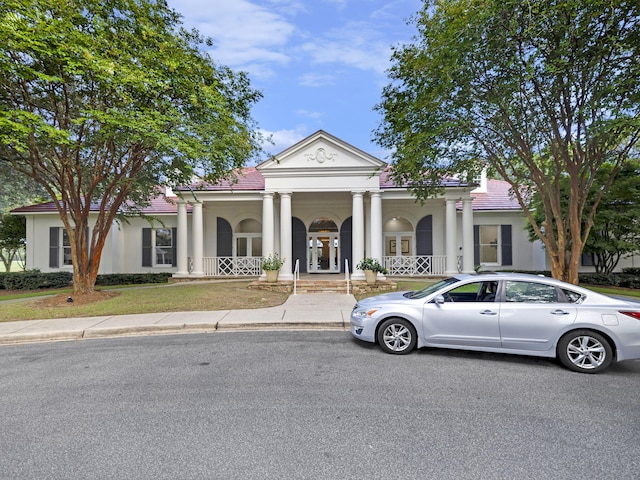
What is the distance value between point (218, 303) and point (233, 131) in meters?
5.55

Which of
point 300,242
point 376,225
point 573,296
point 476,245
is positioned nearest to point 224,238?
point 300,242

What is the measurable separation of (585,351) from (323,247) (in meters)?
14.1

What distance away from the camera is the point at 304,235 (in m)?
18.4

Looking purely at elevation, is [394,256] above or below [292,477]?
above

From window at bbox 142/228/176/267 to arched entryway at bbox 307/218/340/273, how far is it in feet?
25.3

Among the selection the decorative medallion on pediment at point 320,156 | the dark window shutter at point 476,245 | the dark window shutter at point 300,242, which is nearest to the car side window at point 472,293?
the decorative medallion on pediment at point 320,156

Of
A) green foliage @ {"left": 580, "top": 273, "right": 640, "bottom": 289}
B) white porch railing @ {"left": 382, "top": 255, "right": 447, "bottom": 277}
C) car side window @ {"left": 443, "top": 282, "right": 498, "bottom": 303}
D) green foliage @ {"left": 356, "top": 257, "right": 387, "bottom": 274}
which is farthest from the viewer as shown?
white porch railing @ {"left": 382, "top": 255, "right": 447, "bottom": 277}

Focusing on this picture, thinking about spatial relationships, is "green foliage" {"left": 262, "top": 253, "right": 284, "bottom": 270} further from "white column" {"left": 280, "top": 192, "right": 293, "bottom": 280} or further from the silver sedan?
the silver sedan

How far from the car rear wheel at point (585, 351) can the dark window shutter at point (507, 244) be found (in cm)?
1434

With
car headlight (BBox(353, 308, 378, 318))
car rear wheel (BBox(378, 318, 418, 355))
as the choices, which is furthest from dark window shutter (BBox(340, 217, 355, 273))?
car rear wheel (BBox(378, 318, 418, 355))

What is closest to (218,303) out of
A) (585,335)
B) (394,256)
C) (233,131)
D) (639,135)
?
Answer: (233,131)

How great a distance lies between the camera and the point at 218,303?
10539 millimetres

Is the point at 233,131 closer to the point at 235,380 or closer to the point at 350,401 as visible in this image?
the point at 235,380

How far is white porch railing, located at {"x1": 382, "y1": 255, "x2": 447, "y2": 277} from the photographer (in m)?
17.4
